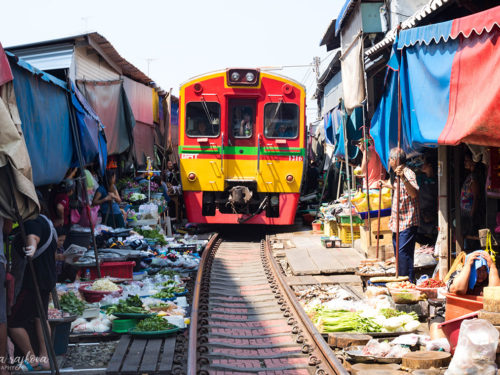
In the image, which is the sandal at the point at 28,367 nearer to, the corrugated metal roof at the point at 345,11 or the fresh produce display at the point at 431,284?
the fresh produce display at the point at 431,284

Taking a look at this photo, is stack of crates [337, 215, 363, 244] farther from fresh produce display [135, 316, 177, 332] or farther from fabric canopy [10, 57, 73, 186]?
fresh produce display [135, 316, 177, 332]

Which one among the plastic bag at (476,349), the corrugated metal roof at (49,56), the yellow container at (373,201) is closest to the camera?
the plastic bag at (476,349)

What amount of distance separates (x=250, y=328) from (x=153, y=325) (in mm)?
1321

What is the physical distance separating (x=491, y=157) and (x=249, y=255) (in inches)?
260

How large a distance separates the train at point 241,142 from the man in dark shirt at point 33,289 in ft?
25.6

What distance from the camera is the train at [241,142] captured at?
13.1m

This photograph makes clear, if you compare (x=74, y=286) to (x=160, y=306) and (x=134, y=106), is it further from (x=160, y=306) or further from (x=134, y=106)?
(x=134, y=106)

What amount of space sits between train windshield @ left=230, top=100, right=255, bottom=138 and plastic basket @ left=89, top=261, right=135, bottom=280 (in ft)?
16.8

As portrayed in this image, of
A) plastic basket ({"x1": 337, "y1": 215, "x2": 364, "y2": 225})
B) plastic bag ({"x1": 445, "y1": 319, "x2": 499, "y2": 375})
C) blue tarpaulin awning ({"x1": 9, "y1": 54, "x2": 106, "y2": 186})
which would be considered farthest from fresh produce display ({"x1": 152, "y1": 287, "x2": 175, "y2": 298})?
plastic basket ({"x1": 337, "y1": 215, "x2": 364, "y2": 225})

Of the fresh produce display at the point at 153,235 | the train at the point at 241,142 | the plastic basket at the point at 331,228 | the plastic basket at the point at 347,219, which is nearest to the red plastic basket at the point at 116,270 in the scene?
the fresh produce display at the point at 153,235

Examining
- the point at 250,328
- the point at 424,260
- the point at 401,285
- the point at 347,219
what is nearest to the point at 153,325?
the point at 250,328

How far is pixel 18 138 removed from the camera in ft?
15.1

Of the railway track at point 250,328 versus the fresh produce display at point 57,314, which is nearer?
the railway track at point 250,328

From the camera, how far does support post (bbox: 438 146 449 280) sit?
24.4ft
